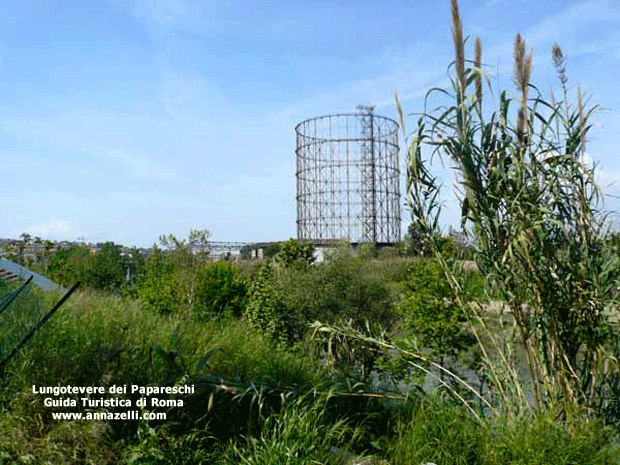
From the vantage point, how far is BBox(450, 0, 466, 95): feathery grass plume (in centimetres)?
340

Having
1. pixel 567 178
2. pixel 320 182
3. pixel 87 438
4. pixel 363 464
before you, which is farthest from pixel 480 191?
pixel 320 182

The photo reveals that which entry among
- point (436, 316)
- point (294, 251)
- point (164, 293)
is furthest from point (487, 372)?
point (294, 251)

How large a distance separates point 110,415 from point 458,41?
2.97 meters

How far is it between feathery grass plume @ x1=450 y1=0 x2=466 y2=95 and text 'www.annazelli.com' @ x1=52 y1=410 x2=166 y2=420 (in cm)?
269

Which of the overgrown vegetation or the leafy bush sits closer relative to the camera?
the overgrown vegetation

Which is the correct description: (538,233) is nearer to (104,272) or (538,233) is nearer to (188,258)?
(188,258)

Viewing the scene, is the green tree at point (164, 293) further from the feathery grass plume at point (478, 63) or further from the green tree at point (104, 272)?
the feathery grass plume at point (478, 63)

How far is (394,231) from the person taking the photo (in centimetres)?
3722

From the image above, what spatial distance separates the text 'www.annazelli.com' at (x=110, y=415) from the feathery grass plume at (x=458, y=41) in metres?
2.69

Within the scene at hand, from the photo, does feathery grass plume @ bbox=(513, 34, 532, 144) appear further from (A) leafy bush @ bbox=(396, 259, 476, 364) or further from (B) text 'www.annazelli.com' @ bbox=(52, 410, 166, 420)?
(A) leafy bush @ bbox=(396, 259, 476, 364)

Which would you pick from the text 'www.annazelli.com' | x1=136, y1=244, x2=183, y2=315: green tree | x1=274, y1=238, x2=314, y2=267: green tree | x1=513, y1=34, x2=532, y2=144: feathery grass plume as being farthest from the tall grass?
x1=274, y1=238, x2=314, y2=267: green tree

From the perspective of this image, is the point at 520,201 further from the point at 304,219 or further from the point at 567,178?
the point at 304,219

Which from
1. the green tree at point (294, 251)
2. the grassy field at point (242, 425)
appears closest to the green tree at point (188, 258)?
the green tree at point (294, 251)

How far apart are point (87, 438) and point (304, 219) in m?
33.6
